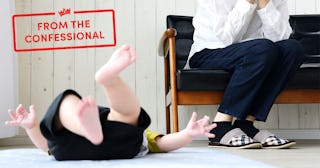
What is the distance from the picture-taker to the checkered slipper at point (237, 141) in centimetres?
201

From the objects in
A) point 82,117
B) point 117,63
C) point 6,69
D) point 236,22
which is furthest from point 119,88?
point 6,69

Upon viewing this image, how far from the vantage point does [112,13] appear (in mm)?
2877

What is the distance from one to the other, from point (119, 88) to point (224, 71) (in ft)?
3.52

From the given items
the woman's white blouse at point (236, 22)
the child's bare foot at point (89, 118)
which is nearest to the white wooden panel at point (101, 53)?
the woman's white blouse at point (236, 22)

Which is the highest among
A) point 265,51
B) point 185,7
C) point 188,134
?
point 185,7

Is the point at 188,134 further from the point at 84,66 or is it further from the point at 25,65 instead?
the point at 25,65

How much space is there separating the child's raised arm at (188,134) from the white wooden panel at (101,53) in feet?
4.54

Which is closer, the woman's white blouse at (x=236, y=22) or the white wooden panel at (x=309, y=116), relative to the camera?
the woman's white blouse at (x=236, y=22)

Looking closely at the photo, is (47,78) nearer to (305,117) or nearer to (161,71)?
(161,71)

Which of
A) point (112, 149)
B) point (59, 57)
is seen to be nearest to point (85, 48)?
point (59, 57)

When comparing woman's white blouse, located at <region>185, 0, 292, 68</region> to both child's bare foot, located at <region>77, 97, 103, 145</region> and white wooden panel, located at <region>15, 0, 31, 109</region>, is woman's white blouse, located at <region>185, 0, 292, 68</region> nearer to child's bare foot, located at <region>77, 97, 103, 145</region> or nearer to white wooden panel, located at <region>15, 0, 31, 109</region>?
white wooden panel, located at <region>15, 0, 31, 109</region>

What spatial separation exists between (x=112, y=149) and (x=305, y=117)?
185cm

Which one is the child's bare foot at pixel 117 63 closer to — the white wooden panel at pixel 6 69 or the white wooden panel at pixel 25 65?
the white wooden panel at pixel 6 69

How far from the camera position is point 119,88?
117cm
